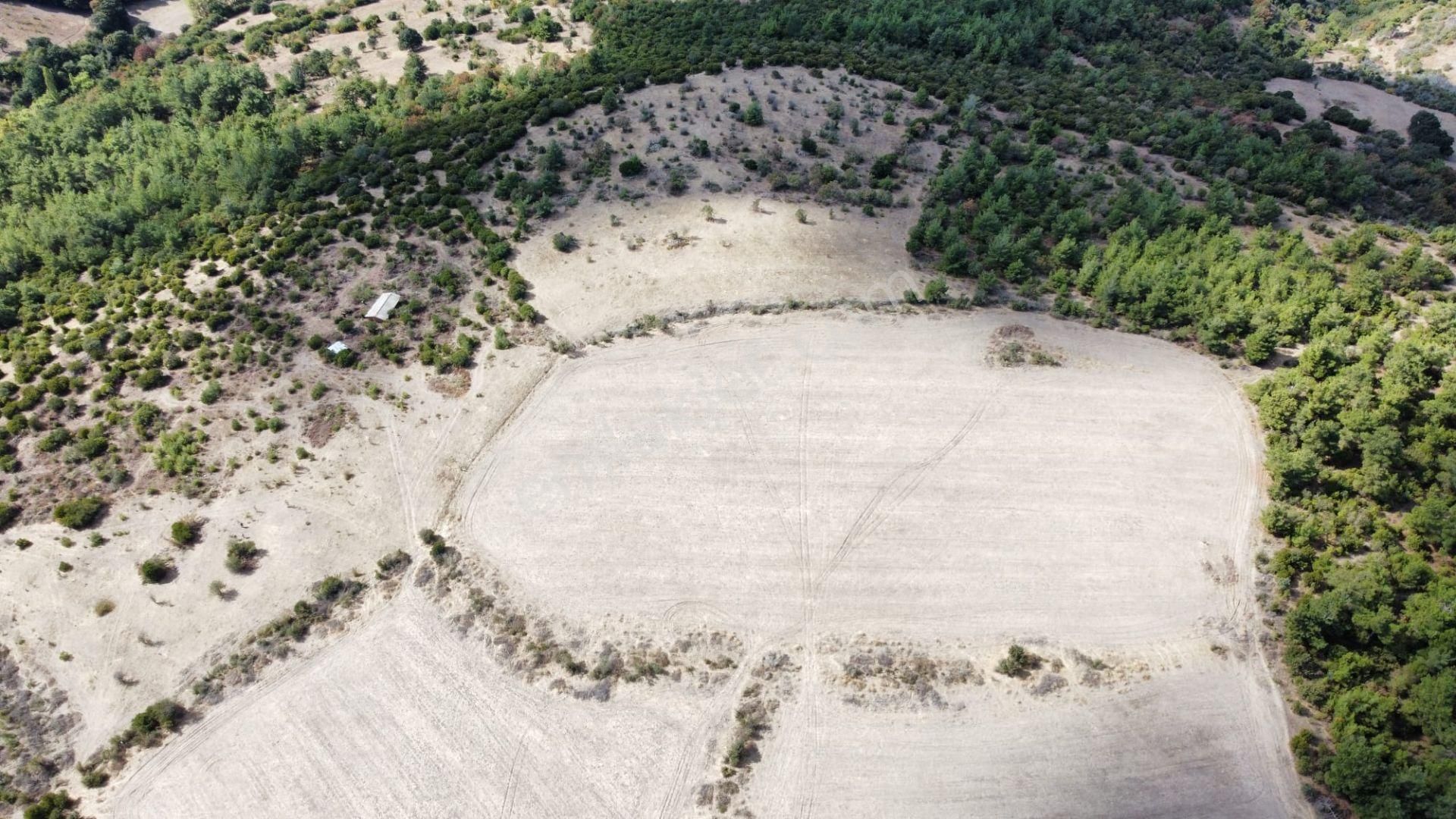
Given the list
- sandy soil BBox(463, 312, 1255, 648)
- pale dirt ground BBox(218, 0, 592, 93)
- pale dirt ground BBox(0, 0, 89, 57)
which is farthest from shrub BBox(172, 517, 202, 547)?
pale dirt ground BBox(0, 0, 89, 57)

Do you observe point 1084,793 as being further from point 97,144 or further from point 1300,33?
point 1300,33

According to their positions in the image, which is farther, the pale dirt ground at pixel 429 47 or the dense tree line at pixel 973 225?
the pale dirt ground at pixel 429 47

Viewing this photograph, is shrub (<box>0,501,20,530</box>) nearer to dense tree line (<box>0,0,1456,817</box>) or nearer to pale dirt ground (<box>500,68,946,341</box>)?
dense tree line (<box>0,0,1456,817</box>)

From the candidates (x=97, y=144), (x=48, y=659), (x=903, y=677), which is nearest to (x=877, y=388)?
(x=903, y=677)

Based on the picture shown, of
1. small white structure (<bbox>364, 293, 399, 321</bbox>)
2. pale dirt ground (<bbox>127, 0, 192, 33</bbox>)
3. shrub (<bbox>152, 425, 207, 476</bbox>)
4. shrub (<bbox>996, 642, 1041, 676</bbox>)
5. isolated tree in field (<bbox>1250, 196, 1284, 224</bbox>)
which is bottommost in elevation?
shrub (<bbox>152, 425, 207, 476</bbox>)

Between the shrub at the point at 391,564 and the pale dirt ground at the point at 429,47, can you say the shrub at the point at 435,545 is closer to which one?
the shrub at the point at 391,564

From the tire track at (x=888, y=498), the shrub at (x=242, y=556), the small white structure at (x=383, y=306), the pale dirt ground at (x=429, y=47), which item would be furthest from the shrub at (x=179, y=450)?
the pale dirt ground at (x=429, y=47)
